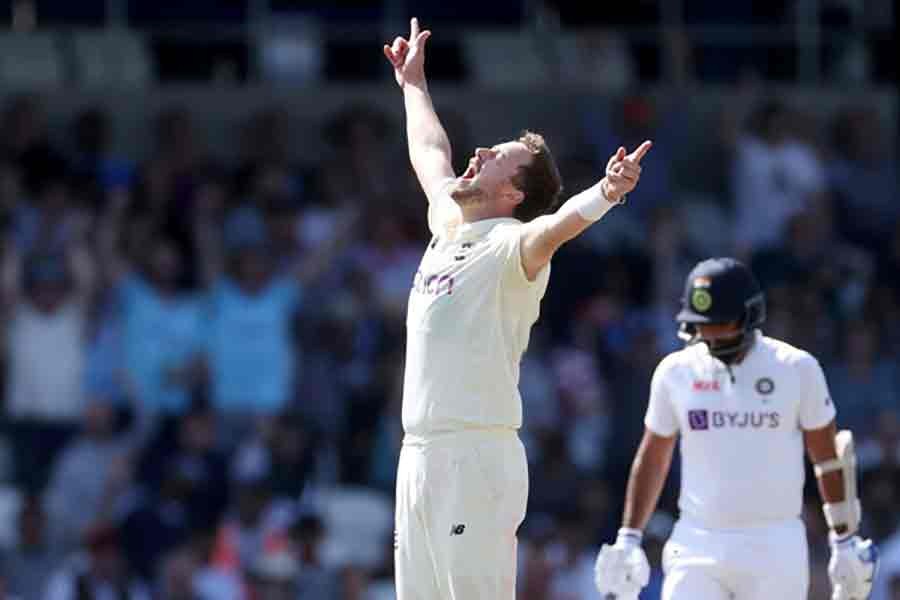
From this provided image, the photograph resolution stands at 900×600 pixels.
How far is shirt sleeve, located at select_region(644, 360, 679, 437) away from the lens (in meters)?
10.2

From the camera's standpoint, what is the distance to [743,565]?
989 centimetres

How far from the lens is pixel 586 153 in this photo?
56.5 feet

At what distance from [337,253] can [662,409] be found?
6090 millimetres

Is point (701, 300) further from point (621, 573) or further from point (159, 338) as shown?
point (159, 338)

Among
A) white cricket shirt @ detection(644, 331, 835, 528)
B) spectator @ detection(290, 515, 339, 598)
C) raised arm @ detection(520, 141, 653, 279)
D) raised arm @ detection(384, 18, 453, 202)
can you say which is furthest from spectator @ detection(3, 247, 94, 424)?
raised arm @ detection(520, 141, 653, 279)

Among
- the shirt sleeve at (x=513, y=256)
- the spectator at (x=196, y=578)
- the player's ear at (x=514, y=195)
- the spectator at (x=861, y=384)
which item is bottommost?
the spectator at (x=196, y=578)

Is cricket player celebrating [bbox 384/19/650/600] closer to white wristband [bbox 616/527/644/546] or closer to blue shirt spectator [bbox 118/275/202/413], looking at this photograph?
white wristband [bbox 616/527/644/546]

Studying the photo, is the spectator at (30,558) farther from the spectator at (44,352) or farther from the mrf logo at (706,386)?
the mrf logo at (706,386)

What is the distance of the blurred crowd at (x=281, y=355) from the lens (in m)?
14.4

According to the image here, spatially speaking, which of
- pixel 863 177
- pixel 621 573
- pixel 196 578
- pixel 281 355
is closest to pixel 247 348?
pixel 281 355

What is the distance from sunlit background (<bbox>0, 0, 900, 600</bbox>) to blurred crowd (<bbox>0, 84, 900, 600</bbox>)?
0.02 metres

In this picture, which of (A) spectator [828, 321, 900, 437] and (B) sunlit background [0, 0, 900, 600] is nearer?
(B) sunlit background [0, 0, 900, 600]

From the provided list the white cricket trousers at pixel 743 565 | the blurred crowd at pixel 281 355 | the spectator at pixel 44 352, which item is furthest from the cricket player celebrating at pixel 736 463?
the spectator at pixel 44 352

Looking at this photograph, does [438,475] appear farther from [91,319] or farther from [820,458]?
[91,319]
